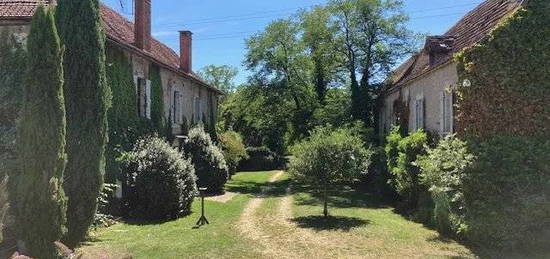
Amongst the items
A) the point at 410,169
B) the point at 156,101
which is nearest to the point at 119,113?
the point at 156,101

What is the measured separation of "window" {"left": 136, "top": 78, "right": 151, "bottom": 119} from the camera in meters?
18.8

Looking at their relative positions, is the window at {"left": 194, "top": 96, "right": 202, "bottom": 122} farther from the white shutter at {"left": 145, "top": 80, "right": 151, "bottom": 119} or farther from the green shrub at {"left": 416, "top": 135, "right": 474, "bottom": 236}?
the green shrub at {"left": 416, "top": 135, "right": 474, "bottom": 236}

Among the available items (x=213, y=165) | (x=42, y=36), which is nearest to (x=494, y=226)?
(x=42, y=36)

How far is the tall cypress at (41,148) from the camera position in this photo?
7789 mm

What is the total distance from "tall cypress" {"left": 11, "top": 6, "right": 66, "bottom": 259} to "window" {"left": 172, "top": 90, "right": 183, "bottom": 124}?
15.0 m

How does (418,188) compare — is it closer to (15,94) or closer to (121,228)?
(121,228)

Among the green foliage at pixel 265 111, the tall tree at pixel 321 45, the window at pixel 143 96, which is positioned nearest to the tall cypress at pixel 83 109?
the window at pixel 143 96

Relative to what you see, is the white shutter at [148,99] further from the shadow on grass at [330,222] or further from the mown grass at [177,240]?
the shadow on grass at [330,222]

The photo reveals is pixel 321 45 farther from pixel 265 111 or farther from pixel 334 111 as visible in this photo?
pixel 265 111

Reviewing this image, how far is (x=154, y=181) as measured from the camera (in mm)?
15383

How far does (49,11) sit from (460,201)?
8922 mm

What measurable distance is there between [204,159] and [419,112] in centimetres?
916

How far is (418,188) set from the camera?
1636 cm

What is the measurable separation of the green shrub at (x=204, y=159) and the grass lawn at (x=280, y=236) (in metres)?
4.91
